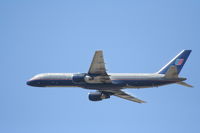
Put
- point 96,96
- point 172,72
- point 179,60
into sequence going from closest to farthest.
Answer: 1. point 172,72
2. point 179,60
3. point 96,96

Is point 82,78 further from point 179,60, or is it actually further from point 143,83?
point 179,60

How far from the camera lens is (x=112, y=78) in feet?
309

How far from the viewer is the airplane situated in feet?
289

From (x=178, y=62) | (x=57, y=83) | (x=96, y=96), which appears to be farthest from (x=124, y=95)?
(x=178, y=62)

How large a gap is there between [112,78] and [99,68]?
7.86 meters

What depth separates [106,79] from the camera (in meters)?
91.6

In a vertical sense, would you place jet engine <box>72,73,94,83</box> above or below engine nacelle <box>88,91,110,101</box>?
above

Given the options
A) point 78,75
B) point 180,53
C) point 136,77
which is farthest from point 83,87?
point 180,53

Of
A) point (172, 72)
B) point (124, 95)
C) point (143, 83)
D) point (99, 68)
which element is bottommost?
point (124, 95)

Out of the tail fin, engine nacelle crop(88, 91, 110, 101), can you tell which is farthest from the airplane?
engine nacelle crop(88, 91, 110, 101)

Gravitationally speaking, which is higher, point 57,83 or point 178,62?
point 178,62

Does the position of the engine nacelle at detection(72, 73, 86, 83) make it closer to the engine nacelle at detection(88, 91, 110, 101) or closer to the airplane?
the airplane

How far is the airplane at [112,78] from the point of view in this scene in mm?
88188

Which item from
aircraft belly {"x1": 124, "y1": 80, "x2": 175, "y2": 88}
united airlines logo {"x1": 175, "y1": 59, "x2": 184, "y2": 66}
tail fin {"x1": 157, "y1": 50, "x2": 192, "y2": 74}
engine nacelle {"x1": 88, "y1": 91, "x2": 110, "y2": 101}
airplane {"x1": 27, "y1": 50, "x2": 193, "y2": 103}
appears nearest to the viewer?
airplane {"x1": 27, "y1": 50, "x2": 193, "y2": 103}
